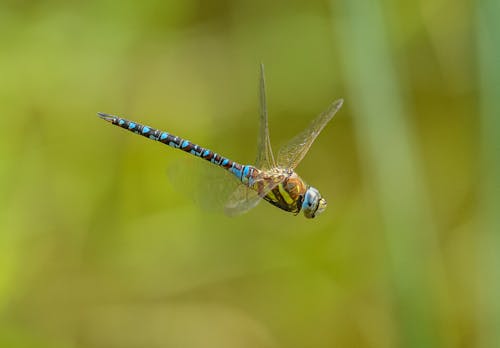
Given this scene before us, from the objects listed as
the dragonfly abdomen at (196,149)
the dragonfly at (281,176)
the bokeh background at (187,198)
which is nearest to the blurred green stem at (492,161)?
the dragonfly at (281,176)

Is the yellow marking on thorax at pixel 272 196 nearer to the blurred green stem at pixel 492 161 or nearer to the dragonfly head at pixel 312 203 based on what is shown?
the dragonfly head at pixel 312 203

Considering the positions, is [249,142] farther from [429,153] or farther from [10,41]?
[10,41]

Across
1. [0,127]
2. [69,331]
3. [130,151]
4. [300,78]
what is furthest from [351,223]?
[0,127]

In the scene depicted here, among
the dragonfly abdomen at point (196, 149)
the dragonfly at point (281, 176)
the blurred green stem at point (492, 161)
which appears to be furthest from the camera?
the dragonfly abdomen at point (196, 149)

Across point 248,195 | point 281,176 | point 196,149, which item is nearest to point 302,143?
point 281,176

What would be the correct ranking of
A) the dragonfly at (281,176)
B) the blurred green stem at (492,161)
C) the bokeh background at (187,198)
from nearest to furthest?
the blurred green stem at (492,161)
the dragonfly at (281,176)
the bokeh background at (187,198)

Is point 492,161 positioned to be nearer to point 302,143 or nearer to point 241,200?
point 302,143

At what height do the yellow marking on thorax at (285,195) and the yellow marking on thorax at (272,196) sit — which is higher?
the yellow marking on thorax at (285,195)
